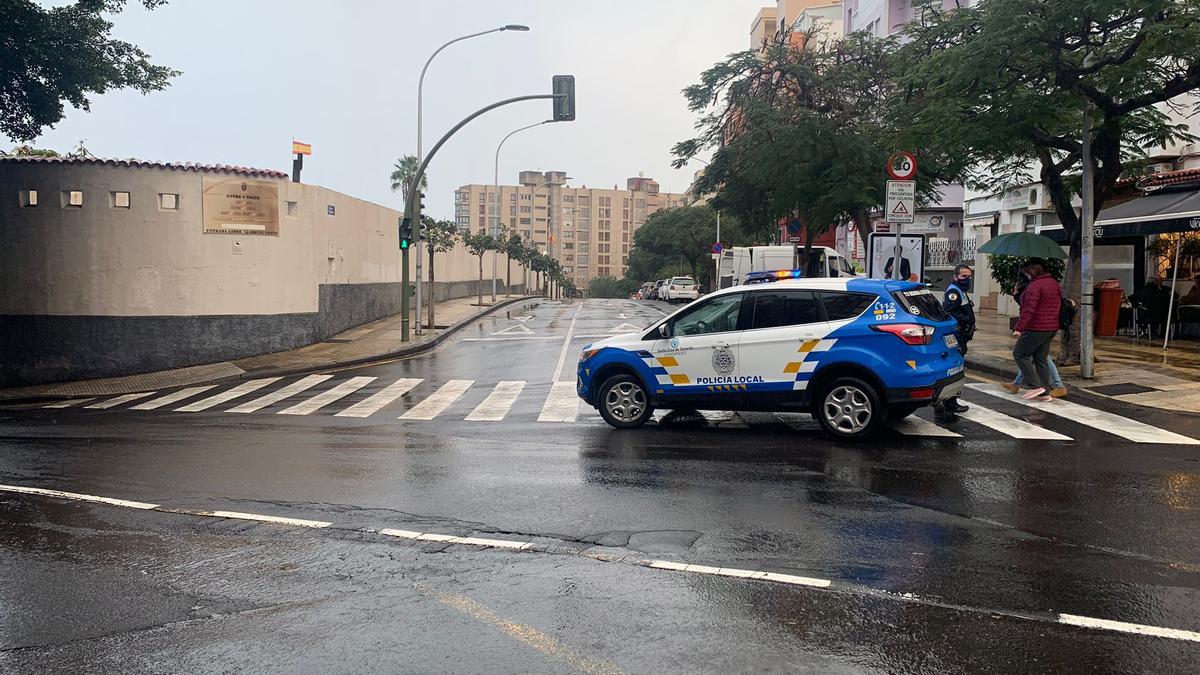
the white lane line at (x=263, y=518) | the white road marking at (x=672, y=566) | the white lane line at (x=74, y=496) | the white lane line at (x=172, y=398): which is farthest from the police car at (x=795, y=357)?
the white lane line at (x=172, y=398)

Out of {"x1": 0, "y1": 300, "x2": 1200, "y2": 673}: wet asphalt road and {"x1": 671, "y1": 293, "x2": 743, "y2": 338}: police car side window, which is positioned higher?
{"x1": 671, "y1": 293, "x2": 743, "y2": 338}: police car side window

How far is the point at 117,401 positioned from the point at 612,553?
44.8 feet

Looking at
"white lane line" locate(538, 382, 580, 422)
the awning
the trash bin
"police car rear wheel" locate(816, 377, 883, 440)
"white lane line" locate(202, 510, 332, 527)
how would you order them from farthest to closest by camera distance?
the trash bin
the awning
"white lane line" locate(538, 382, 580, 422)
"police car rear wheel" locate(816, 377, 883, 440)
"white lane line" locate(202, 510, 332, 527)

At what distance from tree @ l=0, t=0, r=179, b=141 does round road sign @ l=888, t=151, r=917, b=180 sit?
15.0 metres

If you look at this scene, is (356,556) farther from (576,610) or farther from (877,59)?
(877,59)

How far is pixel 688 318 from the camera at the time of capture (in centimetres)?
1112

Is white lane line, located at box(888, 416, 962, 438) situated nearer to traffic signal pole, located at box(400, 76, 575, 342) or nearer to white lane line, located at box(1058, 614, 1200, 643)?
white lane line, located at box(1058, 614, 1200, 643)

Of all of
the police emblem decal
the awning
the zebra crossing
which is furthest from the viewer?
the awning

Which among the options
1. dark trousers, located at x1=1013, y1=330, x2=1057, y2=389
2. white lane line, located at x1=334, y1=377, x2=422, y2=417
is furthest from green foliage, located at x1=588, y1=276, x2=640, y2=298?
dark trousers, located at x1=1013, y1=330, x2=1057, y2=389

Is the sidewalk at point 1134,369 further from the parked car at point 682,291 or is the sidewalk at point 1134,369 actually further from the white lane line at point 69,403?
the parked car at point 682,291

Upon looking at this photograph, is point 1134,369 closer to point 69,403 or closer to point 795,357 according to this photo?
point 795,357

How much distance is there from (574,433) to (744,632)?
6624mm

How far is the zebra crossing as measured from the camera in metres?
10.8

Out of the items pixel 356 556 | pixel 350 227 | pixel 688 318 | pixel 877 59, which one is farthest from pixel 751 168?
pixel 356 556
